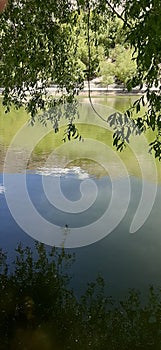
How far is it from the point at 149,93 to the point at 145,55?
27 cm

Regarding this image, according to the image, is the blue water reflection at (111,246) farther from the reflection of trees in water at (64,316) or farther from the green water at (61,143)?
the green water at (61,143)

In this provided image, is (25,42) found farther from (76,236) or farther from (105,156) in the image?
(105,156)

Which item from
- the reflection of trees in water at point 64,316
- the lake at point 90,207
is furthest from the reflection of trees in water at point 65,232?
the reflection of trees in water at point 64,316

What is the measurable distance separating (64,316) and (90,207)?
2885 millimetres

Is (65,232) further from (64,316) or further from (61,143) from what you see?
(61,143)

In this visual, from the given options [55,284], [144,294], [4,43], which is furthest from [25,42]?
[144,294]

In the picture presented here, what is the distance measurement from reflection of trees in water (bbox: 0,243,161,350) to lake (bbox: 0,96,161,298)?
6.4 inches

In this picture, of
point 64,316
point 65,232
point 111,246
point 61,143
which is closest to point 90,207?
point 65,232

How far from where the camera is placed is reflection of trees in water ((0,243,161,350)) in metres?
3.22

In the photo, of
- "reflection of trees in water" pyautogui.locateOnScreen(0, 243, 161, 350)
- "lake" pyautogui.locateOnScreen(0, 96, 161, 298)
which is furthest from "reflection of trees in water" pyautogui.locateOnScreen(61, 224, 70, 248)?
"reflection of trees in water" pyautogui.locateOnScreen(0, 243, 161, 350)

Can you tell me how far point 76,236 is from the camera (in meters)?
5.25

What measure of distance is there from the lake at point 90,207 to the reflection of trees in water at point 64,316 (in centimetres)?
16

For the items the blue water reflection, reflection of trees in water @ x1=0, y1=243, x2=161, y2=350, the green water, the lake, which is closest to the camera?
reflection of trees in water @ x1=0, y1=243, x2=161, y2=350

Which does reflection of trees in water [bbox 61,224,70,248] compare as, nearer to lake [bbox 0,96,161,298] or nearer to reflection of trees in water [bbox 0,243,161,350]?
lake [bbox 0,96,161,298]
